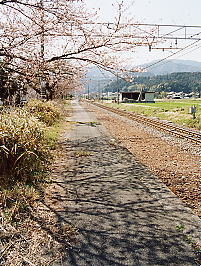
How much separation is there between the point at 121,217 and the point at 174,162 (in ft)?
14.8

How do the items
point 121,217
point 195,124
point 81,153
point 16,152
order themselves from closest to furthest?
point 121,217 → point 16,152 → point 81,153 → point 195,124

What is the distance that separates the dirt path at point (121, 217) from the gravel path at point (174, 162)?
1.29 ft

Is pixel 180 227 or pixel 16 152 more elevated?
pixel 16 152

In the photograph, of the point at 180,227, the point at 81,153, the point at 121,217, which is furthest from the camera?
the point at 81,153

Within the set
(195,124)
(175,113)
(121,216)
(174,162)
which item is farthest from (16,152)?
(175,113)

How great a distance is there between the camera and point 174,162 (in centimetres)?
792

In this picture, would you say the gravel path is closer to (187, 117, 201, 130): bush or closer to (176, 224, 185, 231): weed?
(176, 224, 185, 231): weed

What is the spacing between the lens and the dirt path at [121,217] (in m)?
2.96

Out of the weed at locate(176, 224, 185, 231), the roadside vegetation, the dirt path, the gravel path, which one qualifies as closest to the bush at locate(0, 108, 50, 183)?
the roadside vegetation

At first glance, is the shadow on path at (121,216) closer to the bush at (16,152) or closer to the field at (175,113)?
the bush at (16,152)

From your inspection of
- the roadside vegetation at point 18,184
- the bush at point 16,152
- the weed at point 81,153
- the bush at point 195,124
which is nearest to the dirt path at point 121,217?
the roadside vegetation at point 18,184

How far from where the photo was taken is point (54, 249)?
3008 millimetres

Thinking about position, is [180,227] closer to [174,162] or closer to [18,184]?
[18,184]

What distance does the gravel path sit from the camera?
5338mm
